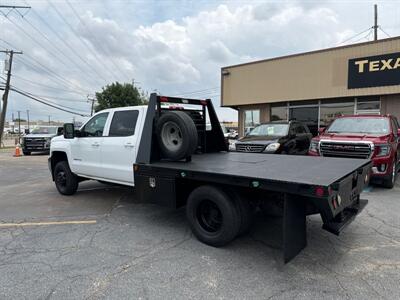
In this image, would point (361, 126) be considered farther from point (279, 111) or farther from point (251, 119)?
point (251, 119)

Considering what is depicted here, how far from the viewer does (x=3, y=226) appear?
4898mm

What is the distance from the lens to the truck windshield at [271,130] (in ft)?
32.3

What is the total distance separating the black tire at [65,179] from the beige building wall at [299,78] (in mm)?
13103

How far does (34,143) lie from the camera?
61.6 ft

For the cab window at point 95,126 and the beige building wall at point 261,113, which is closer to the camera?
the cab window at point 95,126

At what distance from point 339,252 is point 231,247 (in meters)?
1.34

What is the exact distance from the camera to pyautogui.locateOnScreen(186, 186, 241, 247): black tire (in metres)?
3.59

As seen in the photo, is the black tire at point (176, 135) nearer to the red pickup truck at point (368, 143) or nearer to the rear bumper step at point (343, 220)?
the rear bumper step at point (343, 220)

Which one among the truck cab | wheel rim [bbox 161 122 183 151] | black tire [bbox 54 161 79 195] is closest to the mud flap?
wheel rim [bbox 161 122 183 151]

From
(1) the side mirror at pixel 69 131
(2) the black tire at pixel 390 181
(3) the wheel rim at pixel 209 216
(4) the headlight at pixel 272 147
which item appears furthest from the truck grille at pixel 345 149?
(1) the side mirror at pixel 69 131

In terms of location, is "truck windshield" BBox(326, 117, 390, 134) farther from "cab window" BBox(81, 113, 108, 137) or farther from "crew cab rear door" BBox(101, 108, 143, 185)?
"cab window" BBox(81, 113, 108, 137)

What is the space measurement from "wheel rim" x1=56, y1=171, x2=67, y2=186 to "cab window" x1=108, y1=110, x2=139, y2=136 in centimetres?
204

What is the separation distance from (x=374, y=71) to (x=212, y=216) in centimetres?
1352

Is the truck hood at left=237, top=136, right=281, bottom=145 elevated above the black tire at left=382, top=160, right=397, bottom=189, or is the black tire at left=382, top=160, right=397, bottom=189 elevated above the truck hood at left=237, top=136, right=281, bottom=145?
the truck hood at left=237, top=136, right=281, bottom=145
